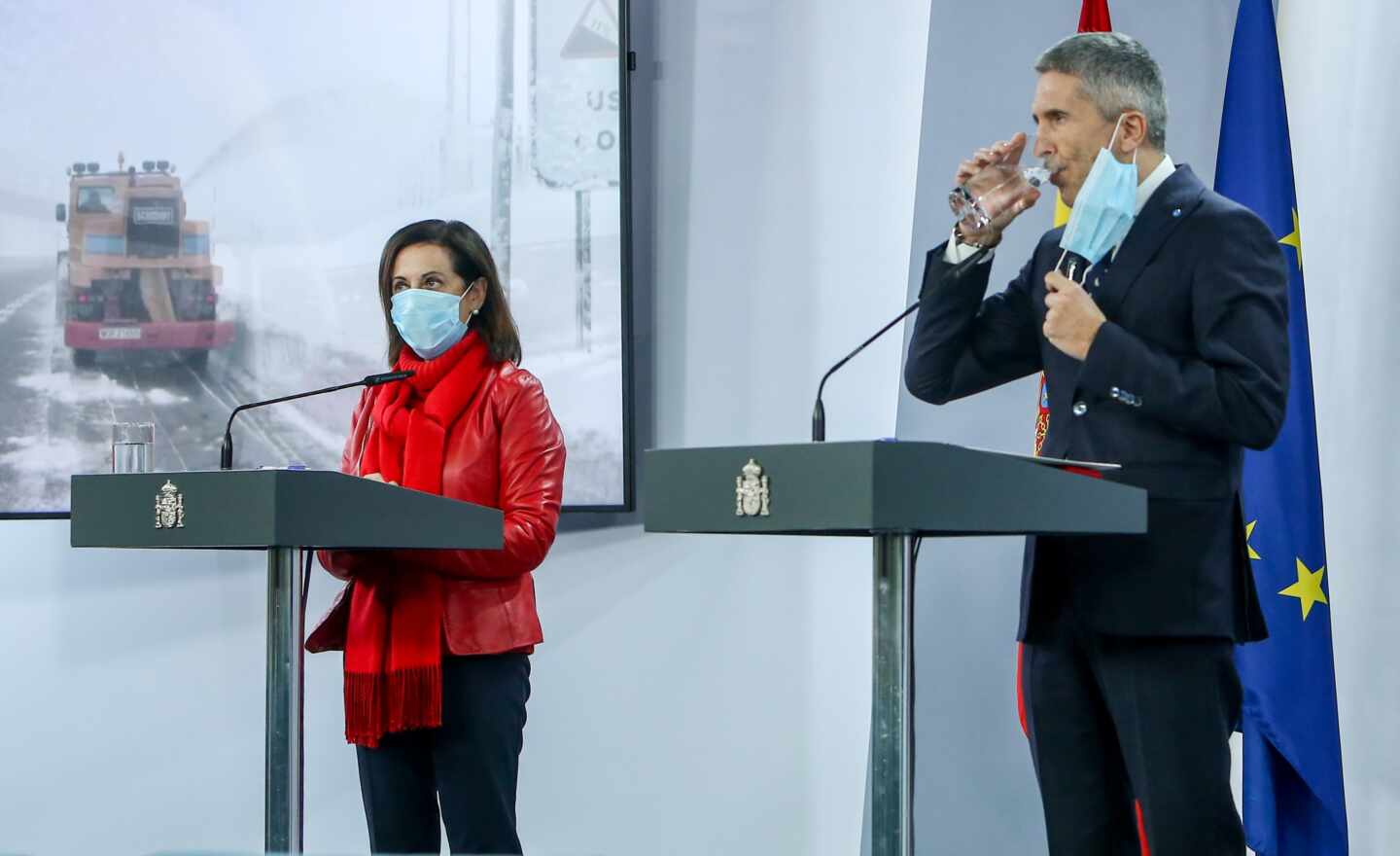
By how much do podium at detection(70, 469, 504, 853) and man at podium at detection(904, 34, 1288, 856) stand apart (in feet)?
2.47

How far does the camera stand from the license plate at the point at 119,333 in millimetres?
3400

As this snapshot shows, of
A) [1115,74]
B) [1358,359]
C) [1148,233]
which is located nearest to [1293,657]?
[1358,359]

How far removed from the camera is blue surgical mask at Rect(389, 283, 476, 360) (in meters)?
2.43

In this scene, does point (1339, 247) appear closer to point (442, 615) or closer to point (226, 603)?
point (442, 615)

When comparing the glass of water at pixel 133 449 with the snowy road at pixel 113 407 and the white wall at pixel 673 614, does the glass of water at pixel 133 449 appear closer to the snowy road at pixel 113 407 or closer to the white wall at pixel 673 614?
the snowy road at pixel 113 407

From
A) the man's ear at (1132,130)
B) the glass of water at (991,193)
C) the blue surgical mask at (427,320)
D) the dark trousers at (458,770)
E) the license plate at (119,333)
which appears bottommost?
the dark trousers at (458,770)

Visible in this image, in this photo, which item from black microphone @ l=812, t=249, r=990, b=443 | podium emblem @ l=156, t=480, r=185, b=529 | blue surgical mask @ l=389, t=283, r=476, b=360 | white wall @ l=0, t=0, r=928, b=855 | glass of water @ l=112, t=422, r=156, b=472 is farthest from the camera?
white wall @ l=0, t=0, r=928, b=855

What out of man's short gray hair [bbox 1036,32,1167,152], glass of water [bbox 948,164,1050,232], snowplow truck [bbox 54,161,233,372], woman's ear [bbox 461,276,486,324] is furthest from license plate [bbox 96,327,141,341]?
man's short gray hair [bbox 1036,32,1167,152]

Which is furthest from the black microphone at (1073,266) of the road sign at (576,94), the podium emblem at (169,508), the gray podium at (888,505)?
the road sign at (576,94)

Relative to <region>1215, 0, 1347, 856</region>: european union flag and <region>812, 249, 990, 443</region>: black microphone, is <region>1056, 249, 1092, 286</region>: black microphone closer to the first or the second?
<region>812, 249, 990, 443</region>: black microphone

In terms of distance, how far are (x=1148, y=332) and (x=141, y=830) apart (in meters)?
2.72

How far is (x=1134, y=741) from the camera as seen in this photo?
1.74 m

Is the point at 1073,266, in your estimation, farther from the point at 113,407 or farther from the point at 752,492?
the point at 113,407

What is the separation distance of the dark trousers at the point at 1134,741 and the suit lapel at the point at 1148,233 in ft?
1.45
